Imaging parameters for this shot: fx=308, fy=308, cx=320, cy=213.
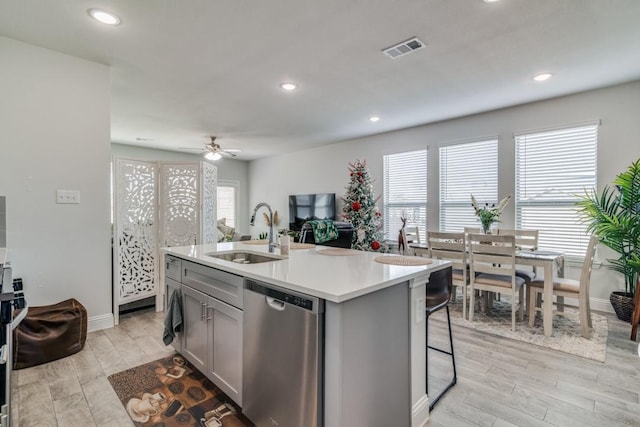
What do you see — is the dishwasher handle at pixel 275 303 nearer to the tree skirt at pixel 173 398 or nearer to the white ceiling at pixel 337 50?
the tree skirt at pixel 173 398

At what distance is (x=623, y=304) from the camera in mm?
3285

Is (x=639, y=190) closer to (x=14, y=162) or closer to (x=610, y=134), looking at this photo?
(x=610, y=134)

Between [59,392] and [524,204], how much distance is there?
517cm

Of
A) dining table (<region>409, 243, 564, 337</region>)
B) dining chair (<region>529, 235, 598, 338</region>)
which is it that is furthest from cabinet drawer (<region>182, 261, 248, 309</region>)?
dining chair (<region>529, 235, 598, 338</region>)

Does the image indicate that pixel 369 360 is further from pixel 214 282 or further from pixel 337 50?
pixel 337 50

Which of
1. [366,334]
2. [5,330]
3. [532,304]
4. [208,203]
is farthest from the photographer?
[208,203]

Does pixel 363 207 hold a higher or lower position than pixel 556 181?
lower

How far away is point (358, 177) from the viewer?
535 centimetres

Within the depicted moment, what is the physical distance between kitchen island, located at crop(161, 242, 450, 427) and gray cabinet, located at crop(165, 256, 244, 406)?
8cm

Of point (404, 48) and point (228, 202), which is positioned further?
point (228, 202)

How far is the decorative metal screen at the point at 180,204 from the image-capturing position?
376 centimetres

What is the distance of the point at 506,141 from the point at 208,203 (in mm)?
4217

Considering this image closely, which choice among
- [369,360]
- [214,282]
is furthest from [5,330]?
[369,360]

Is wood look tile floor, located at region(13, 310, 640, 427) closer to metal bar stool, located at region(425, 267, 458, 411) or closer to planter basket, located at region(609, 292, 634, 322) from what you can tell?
metal bar stool, located at region(425, 267, 458, 411)
